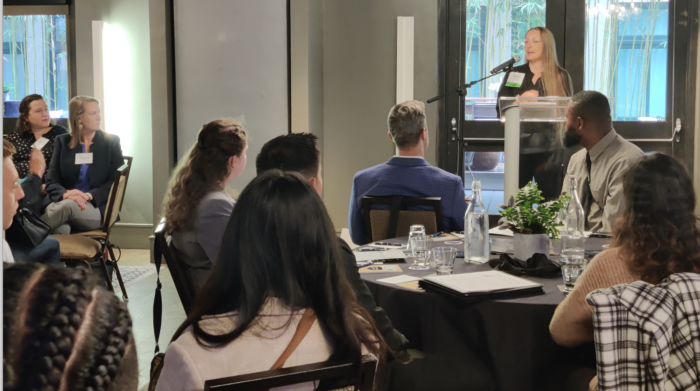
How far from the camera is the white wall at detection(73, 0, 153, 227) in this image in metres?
6.42

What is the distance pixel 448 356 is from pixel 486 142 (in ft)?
13.9

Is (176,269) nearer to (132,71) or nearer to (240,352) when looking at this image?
(240,352)

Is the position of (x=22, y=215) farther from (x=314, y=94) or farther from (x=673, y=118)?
(x=673, y=118)

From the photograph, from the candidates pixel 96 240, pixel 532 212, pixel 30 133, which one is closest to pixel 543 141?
pixel 532 212

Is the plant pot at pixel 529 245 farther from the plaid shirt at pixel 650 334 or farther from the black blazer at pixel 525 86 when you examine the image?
the black blazer at pixel 525 86

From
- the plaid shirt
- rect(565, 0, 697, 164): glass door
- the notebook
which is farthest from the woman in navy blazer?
the plaid shirt

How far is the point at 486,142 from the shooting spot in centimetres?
606

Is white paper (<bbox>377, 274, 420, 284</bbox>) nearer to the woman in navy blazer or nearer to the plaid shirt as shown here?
the plaid shirt

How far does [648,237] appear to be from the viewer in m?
1.66

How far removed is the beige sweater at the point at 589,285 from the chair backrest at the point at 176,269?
1266 millimetres

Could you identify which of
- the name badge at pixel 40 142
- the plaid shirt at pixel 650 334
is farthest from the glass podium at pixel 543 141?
the name badge at pixel 40 142

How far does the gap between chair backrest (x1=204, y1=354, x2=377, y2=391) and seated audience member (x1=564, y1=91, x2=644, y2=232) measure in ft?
7.70

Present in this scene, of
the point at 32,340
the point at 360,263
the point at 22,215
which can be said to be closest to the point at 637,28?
the point at 360,263

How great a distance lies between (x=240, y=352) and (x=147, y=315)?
3.24 metres
